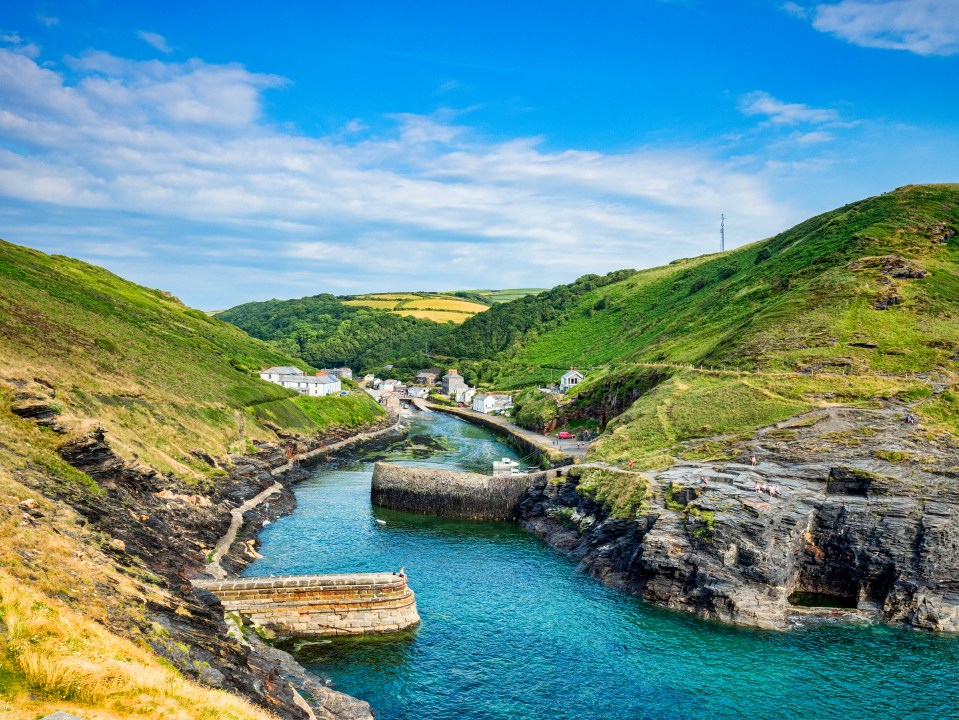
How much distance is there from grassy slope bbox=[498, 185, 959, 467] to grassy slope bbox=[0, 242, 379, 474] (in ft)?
176

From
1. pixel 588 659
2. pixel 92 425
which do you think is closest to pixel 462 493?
pixel 588 659

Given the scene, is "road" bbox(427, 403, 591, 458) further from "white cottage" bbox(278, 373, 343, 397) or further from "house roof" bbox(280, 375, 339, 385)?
"house roof" bbox(280, 375, 339, 385)

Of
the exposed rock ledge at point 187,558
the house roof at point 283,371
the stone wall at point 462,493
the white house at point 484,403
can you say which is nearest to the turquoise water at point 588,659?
the exposed rock ledge at point 187,558

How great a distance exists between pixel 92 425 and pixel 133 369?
38.5 metres

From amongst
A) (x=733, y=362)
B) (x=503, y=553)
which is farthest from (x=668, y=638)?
(x=733, y=362)

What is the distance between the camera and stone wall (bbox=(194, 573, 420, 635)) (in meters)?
46.5

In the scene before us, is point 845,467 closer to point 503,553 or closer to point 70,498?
point 503,553

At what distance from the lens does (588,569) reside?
60.5 meters

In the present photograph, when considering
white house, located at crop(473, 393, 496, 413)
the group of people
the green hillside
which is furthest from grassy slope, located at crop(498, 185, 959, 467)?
white house, located at crop(473, 393, 496, 413)

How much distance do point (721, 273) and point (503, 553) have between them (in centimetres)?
14027

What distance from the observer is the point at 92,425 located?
58.7 m

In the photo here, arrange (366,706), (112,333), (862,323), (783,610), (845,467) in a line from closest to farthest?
(366,706)
(783,610)
(845,467)
(862,323)
(112,333)

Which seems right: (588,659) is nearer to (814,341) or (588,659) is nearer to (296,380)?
(814,341)

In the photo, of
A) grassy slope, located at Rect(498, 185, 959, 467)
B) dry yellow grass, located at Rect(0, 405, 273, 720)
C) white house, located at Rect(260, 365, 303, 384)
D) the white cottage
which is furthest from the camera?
the white cottage
